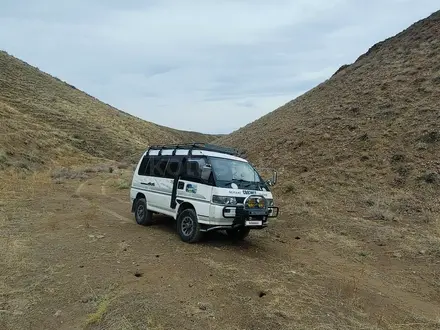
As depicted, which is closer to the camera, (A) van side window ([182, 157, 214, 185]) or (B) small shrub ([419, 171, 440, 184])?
(A) van side window ([182, 157, 214, 185])

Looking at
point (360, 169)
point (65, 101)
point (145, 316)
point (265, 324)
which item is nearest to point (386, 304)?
point (265, 324)

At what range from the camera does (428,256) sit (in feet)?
30.7

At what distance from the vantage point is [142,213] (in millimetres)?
11711

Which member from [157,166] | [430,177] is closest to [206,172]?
[157,166]

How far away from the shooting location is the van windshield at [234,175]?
9234 mm

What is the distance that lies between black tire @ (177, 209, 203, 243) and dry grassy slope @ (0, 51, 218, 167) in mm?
18165

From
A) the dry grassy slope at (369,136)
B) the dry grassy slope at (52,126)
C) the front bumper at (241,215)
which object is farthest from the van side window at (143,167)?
the dry grassy slope at (52,126)

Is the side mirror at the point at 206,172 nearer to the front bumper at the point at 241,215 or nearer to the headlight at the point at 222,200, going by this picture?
the headlight at the point at 222,200

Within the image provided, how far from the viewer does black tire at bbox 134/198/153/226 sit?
1150 centimetres

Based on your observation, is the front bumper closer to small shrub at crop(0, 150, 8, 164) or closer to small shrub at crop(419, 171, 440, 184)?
small shrub at crop(419, 171, 440, 184)

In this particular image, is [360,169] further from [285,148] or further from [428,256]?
[428,256]

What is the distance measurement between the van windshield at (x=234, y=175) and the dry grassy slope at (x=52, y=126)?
1874 centimetres

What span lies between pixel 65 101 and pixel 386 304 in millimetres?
50860

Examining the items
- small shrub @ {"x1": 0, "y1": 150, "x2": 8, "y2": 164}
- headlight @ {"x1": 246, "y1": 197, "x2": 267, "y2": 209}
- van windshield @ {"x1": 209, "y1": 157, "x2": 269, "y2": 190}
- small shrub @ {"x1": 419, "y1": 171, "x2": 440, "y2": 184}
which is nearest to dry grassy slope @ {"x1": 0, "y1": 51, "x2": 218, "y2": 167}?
small shrub @ {"x1": 0, "y1": 150, "x2": 8, "y2": 164}
